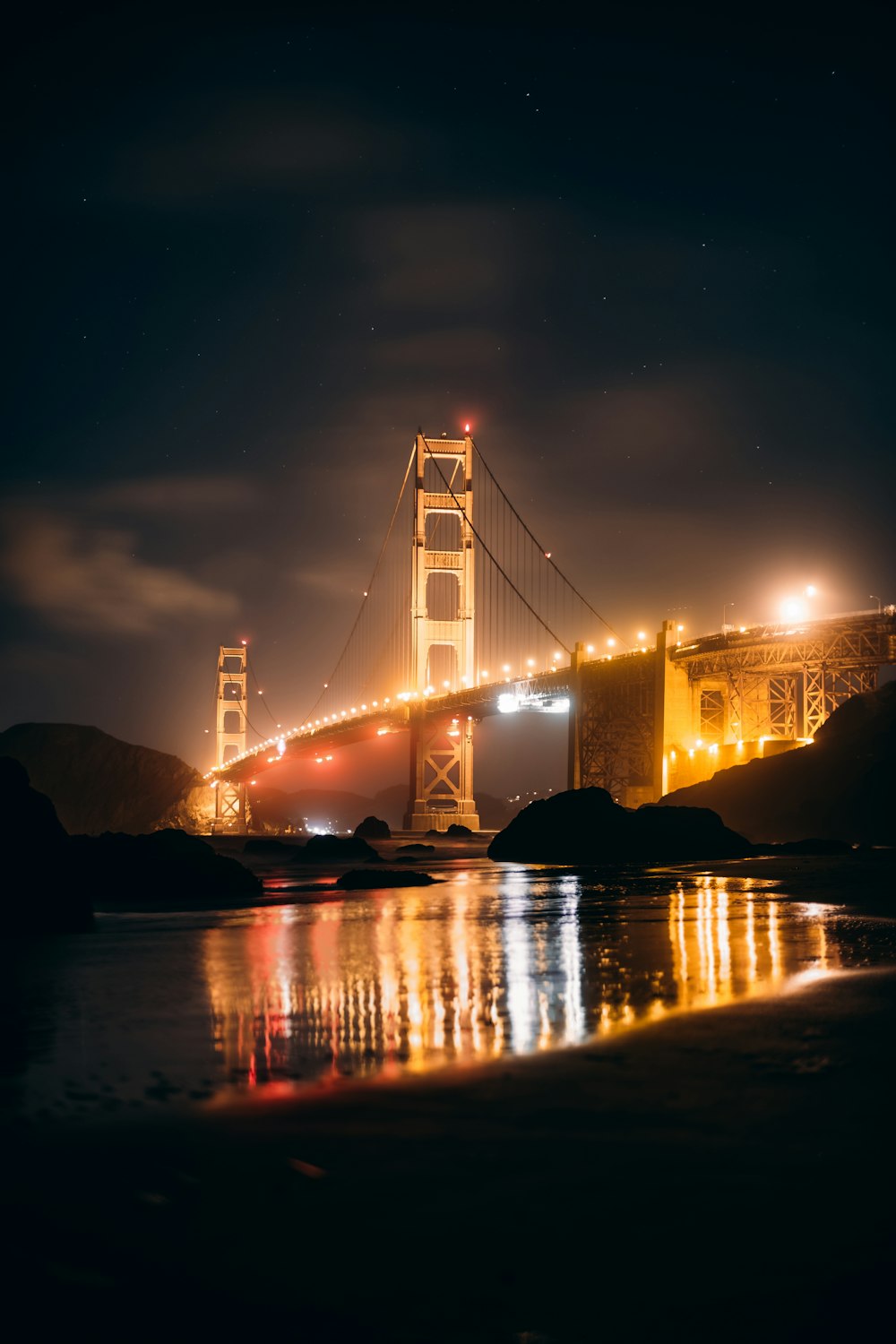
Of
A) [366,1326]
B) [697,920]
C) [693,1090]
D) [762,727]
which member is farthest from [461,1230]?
[762,727]

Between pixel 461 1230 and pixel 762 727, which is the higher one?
pixel 762 727

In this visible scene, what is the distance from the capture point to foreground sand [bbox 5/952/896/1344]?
2.46 metres

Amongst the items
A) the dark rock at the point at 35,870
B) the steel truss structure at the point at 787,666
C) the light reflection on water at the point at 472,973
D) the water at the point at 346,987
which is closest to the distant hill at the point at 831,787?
the steel truss structure at the point at 787,666

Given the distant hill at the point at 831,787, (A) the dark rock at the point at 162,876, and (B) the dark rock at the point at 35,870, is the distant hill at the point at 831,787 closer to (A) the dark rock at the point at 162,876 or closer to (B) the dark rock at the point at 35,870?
(A) the dark rock at the point at 162,876

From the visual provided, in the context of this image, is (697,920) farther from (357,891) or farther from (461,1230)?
(461,1230)

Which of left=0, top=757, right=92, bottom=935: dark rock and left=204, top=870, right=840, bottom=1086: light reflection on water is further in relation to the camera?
left=0, top=757, right=92, bottom=935: dark rock

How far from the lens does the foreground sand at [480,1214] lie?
8.05 feet

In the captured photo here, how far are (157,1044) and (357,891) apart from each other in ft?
46.2

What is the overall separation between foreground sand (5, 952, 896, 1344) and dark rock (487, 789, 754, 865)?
22.6 m

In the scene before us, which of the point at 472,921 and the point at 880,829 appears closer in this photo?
the point at 472,921

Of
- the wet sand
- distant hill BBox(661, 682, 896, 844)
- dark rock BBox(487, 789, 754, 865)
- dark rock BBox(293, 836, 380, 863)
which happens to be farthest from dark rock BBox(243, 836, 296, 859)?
the wet sand

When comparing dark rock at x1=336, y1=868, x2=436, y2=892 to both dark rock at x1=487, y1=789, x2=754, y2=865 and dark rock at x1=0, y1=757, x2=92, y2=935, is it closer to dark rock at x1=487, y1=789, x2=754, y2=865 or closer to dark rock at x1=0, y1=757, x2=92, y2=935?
dark rock at x1=487, y1=789, x2=754, y2=865

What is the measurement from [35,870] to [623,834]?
1739 centimetres

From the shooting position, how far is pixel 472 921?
43.4ft
